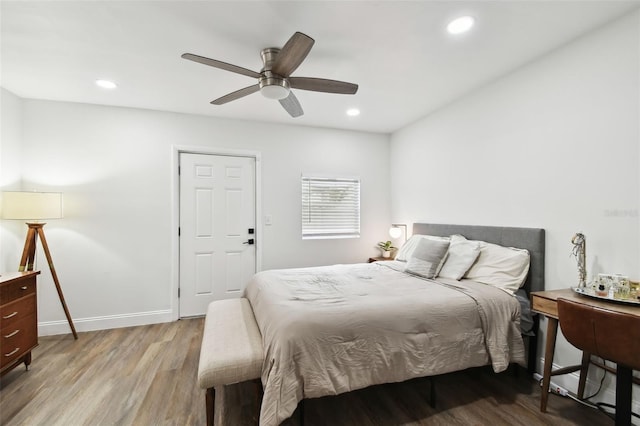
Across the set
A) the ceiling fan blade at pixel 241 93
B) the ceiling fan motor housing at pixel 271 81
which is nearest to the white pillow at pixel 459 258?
the ceiling fan motor housing at pixel 271 81

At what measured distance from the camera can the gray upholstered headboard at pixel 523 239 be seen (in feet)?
7.43

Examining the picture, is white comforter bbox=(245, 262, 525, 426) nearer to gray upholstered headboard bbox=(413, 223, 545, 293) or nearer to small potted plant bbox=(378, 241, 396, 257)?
gray upholstered headboard bbox=(413, 223, 545, 293)

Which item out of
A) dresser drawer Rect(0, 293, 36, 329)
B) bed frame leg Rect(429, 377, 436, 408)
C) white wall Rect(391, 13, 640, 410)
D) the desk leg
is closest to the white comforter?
bed frame leg Rect(429, 377, 436, 408)

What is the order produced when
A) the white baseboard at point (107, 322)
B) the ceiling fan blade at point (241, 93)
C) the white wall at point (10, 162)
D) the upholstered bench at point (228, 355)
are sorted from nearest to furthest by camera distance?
the upholstered bench at point (228, 355)
the ceiling fan blade at point (241, 93)
the white wall at point (10, 162)
the white baseboard at point (107, 322)

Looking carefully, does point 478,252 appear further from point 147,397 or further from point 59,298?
point 59,298

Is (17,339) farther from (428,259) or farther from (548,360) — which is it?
(548,360)

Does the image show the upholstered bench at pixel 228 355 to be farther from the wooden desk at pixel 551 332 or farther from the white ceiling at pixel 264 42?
the white ceiling at pixel 264 42

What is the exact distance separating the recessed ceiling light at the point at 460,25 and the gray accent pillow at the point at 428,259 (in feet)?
5.78

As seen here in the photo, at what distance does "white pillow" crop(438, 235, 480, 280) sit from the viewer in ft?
8.28

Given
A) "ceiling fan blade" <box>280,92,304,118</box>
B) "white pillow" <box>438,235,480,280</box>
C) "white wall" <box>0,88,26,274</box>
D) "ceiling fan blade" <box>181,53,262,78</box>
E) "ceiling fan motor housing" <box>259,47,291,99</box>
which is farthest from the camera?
"white wall" <box>0,88,26,274</box>

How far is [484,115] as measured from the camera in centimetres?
282

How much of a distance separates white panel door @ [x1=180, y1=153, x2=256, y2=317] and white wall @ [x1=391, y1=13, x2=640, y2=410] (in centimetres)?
269

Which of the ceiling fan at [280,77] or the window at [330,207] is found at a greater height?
the ceiling fan at [280,77]

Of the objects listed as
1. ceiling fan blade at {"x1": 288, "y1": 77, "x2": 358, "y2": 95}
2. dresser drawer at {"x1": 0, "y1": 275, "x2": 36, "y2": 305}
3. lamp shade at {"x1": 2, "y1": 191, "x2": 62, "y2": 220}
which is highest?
ceiling fan blade at {"x1": 288, "y1": 77, "x2": 358, "y2": 95}
